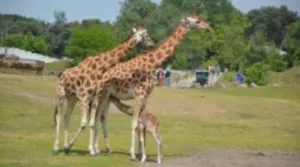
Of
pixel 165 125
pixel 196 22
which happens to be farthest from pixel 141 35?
pixel 165 125

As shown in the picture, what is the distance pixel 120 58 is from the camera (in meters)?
17.7

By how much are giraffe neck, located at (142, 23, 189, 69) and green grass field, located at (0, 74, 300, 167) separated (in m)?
2.24

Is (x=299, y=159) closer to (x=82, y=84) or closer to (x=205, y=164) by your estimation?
(x=205, y=164)

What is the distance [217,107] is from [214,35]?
56587 mm

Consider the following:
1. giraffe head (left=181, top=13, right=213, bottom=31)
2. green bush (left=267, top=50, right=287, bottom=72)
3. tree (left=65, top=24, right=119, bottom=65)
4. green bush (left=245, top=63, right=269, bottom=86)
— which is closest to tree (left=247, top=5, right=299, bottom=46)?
green bush (left=267, top=50, right=287, bottom=72)

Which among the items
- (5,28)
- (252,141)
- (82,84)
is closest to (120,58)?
(82,84)

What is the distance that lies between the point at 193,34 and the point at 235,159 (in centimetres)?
7057

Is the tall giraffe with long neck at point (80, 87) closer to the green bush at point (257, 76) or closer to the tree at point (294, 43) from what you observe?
the green bush at point (257, 76)

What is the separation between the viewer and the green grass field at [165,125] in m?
16.8

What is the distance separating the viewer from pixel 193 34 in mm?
88312

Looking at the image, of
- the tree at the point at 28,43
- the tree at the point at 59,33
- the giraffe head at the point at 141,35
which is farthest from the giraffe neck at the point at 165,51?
the tree at the point at 59,33

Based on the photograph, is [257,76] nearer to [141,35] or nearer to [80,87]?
[141,35]

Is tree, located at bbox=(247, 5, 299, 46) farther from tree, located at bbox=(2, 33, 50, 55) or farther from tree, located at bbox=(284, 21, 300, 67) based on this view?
tree, located at bbox=(2, 33, 50, 55)

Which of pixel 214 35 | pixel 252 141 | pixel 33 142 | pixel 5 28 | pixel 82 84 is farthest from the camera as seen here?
pixel 5 28
